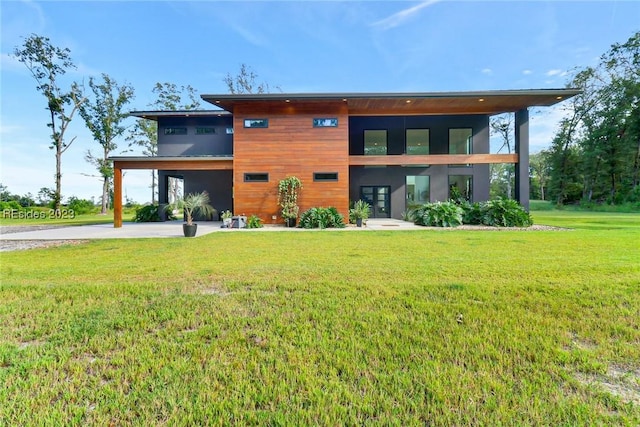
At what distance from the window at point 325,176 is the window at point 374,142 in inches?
167

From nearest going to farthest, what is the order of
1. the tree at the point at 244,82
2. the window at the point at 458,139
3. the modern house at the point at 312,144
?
the modern house at the point at 312,144 < the window at the point at 458,139 < the tree at the point at 244,82

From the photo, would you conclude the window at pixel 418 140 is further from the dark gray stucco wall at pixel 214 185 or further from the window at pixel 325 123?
the dark gray stucco wall at pixel 214 185

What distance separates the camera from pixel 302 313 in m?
3.02

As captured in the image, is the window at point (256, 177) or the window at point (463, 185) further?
the window at point (463, 185)

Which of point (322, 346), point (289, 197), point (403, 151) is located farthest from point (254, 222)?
point (322, 346)

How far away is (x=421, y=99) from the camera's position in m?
13.1

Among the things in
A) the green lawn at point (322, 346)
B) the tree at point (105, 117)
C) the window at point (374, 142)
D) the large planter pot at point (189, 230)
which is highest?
the tree at point (105, 117)

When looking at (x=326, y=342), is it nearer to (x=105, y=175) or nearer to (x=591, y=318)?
(x=591, y=318)

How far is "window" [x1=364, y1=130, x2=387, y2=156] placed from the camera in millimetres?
17141

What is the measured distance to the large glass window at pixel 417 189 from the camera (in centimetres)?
1730

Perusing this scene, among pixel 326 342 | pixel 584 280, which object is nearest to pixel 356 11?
pixel 584 280

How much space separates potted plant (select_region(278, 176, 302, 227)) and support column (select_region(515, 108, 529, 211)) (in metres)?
10.5

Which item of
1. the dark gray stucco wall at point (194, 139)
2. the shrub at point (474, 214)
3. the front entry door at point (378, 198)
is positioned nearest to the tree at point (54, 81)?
the dark gray stucco wall at point (194, 139)

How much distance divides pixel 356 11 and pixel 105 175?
25408 millimetres
